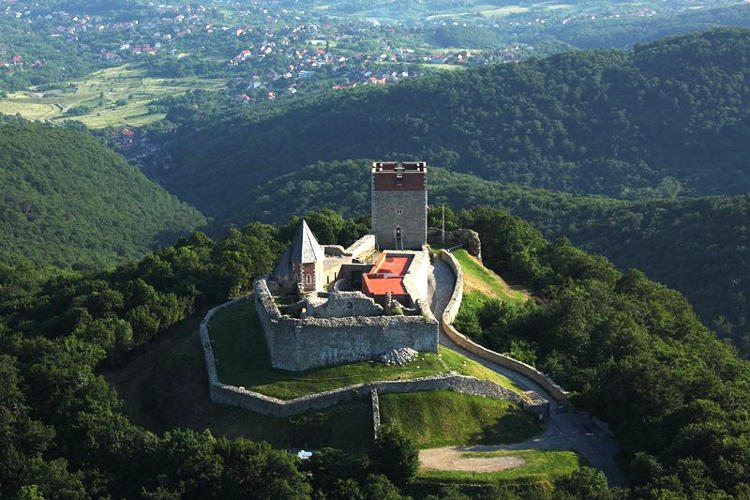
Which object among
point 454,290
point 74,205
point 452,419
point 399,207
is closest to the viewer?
point 452,419

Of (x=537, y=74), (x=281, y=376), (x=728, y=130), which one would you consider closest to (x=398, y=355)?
(x=281, y=376)

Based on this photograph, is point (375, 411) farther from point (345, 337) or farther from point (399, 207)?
point (399, 207)

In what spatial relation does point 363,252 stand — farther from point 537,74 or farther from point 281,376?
point 537,74

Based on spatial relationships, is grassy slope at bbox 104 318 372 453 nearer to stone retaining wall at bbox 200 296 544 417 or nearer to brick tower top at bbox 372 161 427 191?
stone retaining wall at bbox 200 296 544 417

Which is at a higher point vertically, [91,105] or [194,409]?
[194,409]

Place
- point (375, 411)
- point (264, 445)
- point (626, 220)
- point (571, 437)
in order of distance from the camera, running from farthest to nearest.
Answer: point (626, 220)
point (571, 437)
point (375, 411)
point (264, 445)

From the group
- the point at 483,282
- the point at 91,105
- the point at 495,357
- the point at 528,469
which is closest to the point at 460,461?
the point at 528,469
